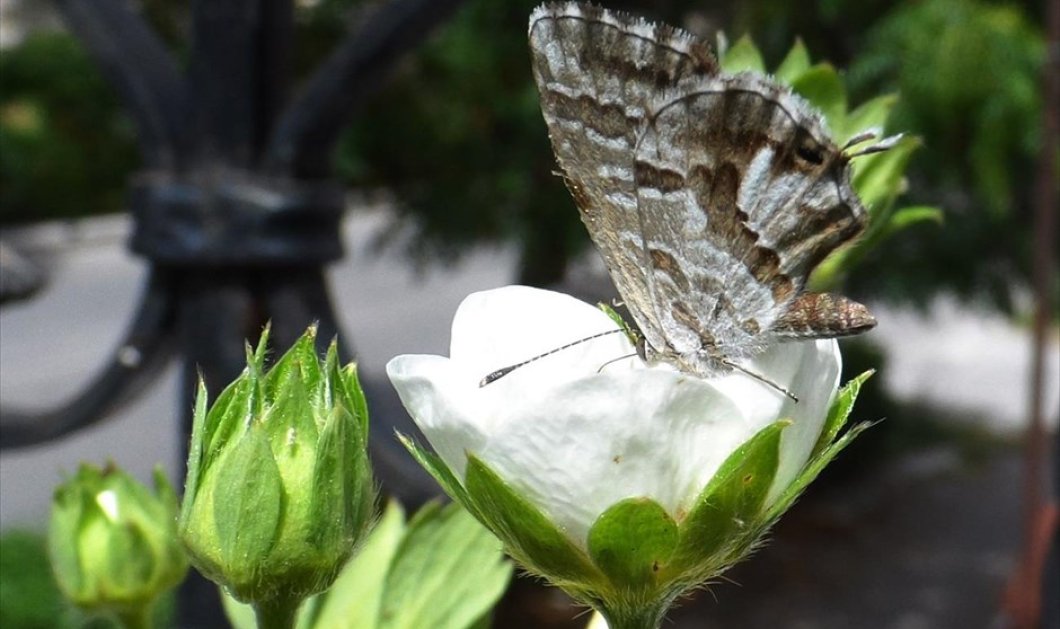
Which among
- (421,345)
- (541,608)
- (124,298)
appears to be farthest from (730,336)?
(124,298)

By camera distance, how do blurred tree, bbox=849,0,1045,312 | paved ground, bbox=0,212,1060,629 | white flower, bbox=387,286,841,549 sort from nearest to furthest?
white flower, bbox=387,286,841,549 < blurred tree, bbox=849,0,1045,312 < paved ground, bbox=0,212,1060,629

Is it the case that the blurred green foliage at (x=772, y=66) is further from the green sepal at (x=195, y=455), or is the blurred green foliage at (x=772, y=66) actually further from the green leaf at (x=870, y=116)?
the green sepal at (x=195, y=455)

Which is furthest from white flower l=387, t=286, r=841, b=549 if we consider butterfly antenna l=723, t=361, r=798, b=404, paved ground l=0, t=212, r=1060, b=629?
paved ground l=0, t=212, r=1060, b=629

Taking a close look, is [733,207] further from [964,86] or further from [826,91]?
[964,86]

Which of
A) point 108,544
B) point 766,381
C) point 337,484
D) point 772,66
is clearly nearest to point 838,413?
point 766,381

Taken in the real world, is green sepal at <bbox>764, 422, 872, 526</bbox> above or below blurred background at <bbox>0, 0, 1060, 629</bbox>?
above

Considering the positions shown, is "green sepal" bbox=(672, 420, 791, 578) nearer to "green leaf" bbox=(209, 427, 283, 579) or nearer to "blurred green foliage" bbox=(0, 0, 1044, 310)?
"green leaf" bbox=(209, 427, 283, 579)

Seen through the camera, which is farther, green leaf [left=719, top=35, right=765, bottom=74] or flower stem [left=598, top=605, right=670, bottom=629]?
green leaf [left=719, top=35, right=765, bottom=74]
